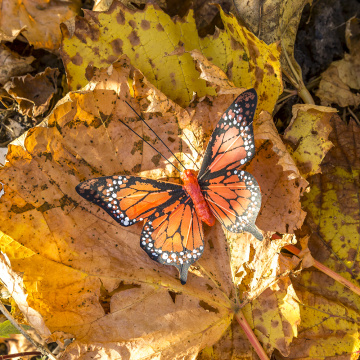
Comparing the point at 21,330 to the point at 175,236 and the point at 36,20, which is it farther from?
the point at 36,20

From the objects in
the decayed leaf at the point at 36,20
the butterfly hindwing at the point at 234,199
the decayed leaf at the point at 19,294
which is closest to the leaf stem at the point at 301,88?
the butterfly hindwing at the point at 234,199

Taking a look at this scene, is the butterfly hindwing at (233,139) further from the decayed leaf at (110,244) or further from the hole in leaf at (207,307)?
the hole in leaf at (207,307)

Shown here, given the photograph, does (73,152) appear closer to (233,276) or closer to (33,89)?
(33,89)

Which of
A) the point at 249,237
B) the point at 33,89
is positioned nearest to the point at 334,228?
the point at 249,237

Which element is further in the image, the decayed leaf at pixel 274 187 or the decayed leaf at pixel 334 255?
the decayed leaf at pixel 334 255

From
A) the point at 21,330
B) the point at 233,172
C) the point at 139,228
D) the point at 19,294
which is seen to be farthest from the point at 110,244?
the point at 233,172

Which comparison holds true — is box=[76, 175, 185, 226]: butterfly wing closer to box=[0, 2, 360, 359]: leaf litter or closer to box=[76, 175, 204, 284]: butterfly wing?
box=[76, 175, 204, 284]: butterfly wing

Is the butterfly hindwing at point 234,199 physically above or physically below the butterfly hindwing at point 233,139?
below
